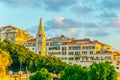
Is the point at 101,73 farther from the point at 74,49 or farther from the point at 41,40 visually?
the point at 41,40

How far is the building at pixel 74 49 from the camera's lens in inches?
4035

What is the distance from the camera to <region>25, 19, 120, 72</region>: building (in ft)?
336

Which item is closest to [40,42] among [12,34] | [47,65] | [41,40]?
[41,40]

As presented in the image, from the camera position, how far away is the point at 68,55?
108 metres

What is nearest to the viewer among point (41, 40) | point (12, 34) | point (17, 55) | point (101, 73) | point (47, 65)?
point (101, 73)

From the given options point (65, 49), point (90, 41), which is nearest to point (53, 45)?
point (65, 49)

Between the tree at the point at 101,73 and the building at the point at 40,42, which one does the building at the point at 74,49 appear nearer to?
the building at the point at 40,42

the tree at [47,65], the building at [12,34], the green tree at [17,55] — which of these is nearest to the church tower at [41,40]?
the building at [12,34]

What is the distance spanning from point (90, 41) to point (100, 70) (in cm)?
5758

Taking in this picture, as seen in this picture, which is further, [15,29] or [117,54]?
[15,29]

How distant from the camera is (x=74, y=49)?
4235 inches

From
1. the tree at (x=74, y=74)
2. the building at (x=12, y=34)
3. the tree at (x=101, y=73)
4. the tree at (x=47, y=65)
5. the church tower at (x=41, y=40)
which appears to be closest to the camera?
the tree at (x=101, y=73)

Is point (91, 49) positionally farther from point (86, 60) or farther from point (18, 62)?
point (18, 62)

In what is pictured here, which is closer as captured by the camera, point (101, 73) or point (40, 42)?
point (101, 73)
